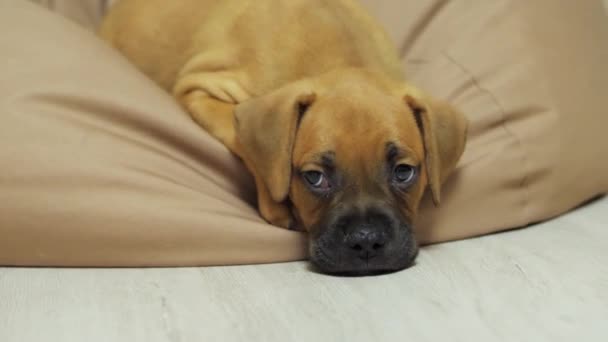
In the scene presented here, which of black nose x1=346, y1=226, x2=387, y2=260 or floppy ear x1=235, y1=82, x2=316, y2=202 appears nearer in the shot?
black nose x1=346, y1=226, x2=387, y2=260

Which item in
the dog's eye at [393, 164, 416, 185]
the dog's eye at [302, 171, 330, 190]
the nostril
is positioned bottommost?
the nostril

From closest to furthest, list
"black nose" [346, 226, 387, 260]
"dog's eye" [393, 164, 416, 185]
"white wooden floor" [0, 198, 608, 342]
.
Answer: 1. "white wooden floor" [0, 198, 608, 342]
2. "black nose" [346, 226, 387, 260]
3. "dog's eye" [393, 164, 416, 185]

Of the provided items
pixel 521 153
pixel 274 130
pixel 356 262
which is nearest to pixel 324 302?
pixel 356 262

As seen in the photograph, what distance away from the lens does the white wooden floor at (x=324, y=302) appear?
1.94 meters

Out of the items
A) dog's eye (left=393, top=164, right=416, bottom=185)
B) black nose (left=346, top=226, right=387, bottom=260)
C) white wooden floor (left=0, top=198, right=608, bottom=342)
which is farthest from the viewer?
dog's eye (left=393, top=164, right=416, bottom=185)

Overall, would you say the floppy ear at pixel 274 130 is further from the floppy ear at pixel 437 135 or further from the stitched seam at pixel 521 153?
the stitched seam at pixel 521 153

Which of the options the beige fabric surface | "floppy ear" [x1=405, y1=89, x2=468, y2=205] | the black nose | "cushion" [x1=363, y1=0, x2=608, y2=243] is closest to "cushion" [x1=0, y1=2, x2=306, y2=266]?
the beige fabric surface

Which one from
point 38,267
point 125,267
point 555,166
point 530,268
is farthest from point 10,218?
point 555,166

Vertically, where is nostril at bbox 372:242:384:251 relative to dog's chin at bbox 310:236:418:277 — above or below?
above

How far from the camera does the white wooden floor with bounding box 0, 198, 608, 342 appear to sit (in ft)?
6.37

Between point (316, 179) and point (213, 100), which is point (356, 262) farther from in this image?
point (213, 100)

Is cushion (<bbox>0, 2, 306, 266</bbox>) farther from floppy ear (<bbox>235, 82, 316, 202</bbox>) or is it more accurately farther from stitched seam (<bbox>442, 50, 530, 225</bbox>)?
stitched seam (<bbox>442, 50, 530, 225</bbox>)

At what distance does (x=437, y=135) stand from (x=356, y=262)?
0.43 meters

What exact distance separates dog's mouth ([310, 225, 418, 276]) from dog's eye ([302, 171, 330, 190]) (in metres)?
0.13
